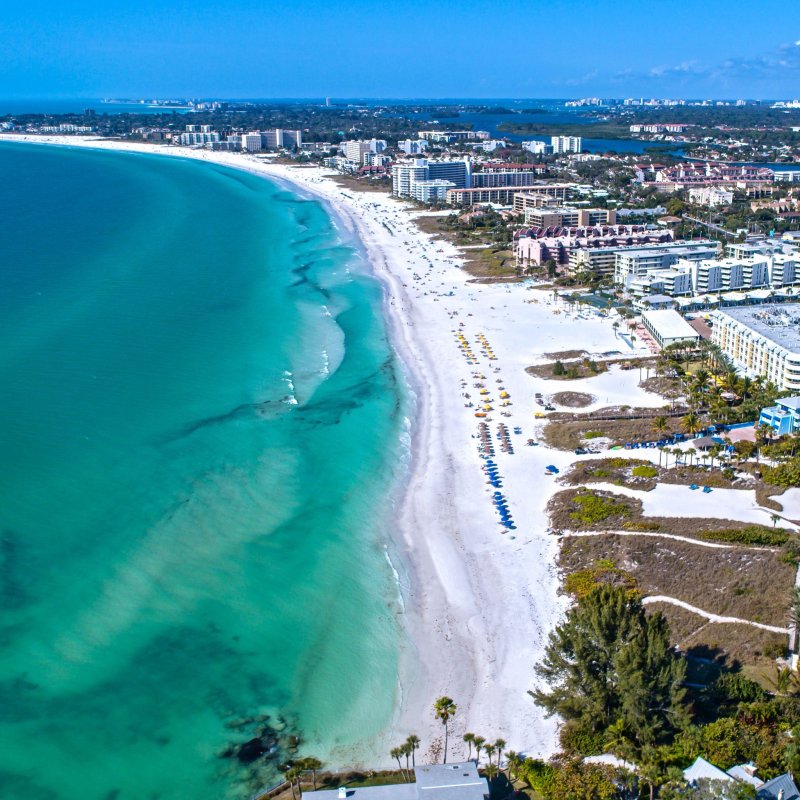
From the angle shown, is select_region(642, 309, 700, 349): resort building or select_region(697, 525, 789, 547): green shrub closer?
select_region(697, 525, 789, 547): green shrub

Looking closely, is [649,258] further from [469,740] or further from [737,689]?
[469,740]

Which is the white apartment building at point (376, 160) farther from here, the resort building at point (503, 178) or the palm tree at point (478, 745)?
the palm tree at point (478, 745)

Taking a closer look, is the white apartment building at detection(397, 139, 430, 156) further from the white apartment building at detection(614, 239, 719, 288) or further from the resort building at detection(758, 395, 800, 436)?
the resort building at detection(758, 395, 800, 436)

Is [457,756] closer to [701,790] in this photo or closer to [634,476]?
[701,790]

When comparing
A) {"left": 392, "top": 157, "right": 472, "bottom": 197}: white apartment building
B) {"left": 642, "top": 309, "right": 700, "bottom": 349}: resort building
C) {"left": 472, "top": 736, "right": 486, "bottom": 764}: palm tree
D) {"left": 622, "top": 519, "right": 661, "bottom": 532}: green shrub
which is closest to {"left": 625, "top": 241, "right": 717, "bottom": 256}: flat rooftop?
{"left": 642, "top": 309, "right": 700, "bottom": 349}: resort building

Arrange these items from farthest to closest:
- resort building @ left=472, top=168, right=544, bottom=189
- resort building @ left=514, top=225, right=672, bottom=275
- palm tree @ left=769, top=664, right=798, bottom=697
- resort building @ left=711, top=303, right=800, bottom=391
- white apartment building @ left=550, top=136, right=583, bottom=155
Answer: white apartment building @ left=550, top=136, right=583, bottom=155 → resort building @ left=472, top=168, right=544, bottom=189 → resort building @ left=514, top=225, right=672, bottom=275 → resort building @ left=711, top=303, right=800, bottom=391 → palm tree @ left=769, top=664, right=798, bottom=697

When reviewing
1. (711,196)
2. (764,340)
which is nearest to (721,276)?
(764,340)

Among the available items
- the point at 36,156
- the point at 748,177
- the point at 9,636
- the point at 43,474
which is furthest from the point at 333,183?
the point at 9,636
